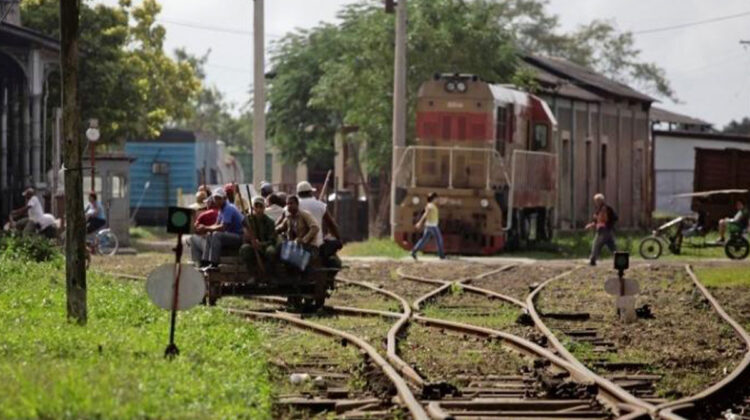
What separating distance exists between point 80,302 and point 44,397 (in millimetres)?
7074

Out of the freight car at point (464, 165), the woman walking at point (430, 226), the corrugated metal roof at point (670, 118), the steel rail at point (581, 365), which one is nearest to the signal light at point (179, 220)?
the steel rail at point (581, 365)

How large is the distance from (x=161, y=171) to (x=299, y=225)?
158 ft

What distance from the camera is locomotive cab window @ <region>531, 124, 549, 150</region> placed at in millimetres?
44531

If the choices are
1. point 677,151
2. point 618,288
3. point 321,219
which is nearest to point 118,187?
point 321,219

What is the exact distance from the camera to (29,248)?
32.2 metres

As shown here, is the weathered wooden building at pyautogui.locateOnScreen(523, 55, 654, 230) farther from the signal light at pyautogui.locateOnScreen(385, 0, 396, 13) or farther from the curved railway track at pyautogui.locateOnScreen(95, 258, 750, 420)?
the curved railway track at pyautogui.locateOnScreen(95, 258, 750, 420)

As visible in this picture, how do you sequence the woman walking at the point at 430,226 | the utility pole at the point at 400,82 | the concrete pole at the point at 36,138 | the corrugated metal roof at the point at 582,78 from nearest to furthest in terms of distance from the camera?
the woman walking at the point at 430,226
the utility pole at the point at 400,82
the concrete pole at the point at 36,138
the corrugated metal roof at the point at 582,78

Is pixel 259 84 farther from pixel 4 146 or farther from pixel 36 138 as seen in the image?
pixel 4 146

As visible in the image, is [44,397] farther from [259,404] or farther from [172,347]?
[172,347]

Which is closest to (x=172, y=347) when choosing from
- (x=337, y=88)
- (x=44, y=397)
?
(x=44, y=397)

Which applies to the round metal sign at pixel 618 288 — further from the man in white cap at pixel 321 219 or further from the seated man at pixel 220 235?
the seated man at pixel 220 235

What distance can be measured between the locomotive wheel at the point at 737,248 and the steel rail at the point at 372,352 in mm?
20520

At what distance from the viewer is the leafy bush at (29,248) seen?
3138cm

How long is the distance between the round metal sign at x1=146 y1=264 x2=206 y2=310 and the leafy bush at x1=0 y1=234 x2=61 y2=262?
51.1 feet
